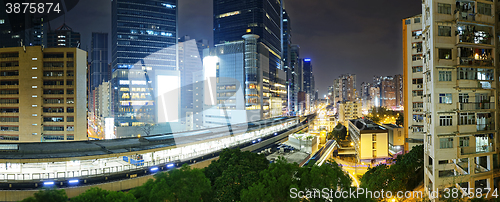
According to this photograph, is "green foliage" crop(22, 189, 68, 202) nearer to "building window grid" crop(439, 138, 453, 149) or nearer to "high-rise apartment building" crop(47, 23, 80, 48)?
"building window grid" crop(439, 138, 453, 149)

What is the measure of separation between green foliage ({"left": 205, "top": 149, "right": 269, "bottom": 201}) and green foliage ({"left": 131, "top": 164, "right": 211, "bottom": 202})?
1042 millimetres

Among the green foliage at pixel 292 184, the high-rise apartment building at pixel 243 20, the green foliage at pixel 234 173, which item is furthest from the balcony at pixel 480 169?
the high-rise apartment building at pixel 243 20

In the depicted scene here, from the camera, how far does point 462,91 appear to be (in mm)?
13773

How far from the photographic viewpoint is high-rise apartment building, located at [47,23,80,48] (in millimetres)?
90081

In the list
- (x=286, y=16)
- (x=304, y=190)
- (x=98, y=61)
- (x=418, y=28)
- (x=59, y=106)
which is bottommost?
(x=304, y=190)

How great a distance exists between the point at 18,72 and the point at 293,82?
117090 millimetres

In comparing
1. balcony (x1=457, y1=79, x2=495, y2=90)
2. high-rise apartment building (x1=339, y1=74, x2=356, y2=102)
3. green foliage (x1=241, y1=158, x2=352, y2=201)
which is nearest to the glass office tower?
balcony (x1=457, y1=79, x2=495, y2=90)

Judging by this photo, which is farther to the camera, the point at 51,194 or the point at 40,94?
the point at 40,94

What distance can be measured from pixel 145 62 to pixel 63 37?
4607 cm

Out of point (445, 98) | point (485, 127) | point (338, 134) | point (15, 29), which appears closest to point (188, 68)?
point (15, 29)

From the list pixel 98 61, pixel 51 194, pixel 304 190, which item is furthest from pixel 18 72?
pixel 98 61

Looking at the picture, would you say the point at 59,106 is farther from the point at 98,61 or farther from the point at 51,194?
the point at 98,61

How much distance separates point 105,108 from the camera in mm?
82688

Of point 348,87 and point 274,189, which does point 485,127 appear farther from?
point 348,87
